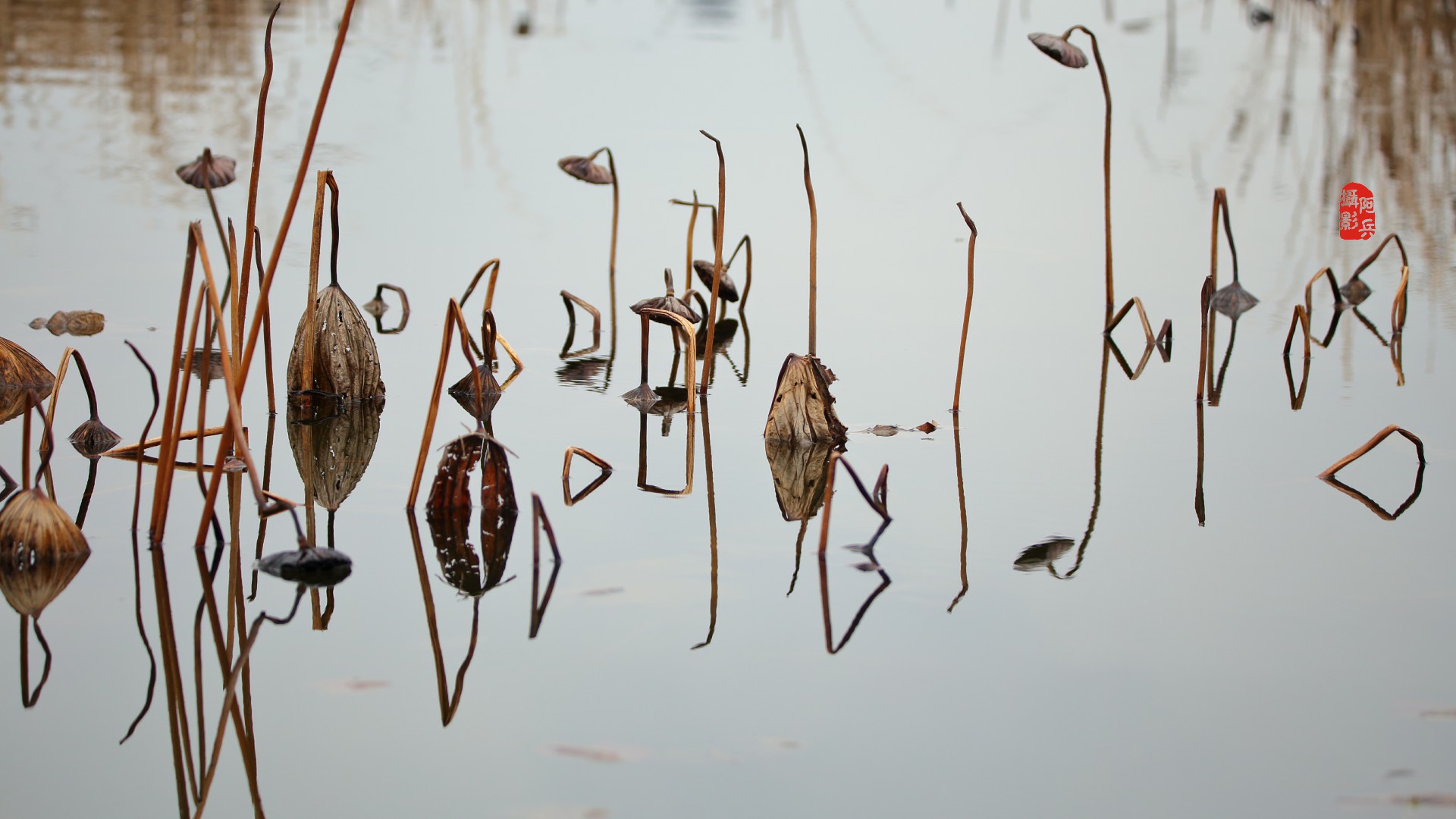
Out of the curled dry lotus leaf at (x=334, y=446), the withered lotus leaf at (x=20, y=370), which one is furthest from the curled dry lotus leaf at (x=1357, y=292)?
the withered lotus leaf at (x=20, y=370)

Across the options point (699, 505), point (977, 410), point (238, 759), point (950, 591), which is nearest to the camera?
point (238, 759)

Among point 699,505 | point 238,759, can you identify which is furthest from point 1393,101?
point 238,759

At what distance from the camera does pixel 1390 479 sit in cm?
226

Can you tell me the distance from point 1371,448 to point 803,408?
2.97 feet

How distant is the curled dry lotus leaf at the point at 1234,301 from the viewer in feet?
10.8

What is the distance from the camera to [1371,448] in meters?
2.21

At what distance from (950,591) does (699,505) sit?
0.44 meters

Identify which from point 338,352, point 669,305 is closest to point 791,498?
point 669,305

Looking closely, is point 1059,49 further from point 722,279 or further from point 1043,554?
point 1043,554

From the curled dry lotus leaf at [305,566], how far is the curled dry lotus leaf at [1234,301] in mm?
2314

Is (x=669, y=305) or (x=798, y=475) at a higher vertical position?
(x=669, y=305)

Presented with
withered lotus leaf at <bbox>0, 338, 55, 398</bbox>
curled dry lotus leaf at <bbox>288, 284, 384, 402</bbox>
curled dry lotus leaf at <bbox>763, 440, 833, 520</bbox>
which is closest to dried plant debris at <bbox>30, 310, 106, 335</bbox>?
withered lotus leaf at <bbox>0, 338, 55, 398</bbox>

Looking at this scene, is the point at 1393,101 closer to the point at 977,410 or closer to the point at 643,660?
the point at 977,410

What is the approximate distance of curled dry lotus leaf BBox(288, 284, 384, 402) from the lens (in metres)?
2.40
